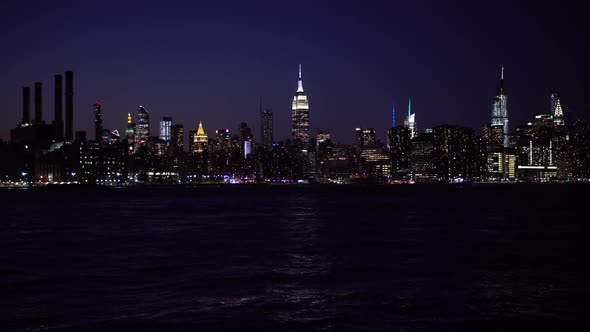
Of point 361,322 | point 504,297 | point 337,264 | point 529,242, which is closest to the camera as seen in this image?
point 361,322

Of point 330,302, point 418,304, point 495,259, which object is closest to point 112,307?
point 330,302

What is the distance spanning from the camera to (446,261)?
1329 inches

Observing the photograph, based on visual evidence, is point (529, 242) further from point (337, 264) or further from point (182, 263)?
point (182, 263)

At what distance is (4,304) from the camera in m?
22.2

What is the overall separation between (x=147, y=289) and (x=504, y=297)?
13.6 meters

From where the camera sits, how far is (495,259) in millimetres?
34938

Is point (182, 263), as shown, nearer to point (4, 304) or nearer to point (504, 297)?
point (4, 304)

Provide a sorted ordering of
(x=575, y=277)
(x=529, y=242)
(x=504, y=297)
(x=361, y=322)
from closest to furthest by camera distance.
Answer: (x=361, y=322) < (x=504, y=297) < (x=575, y=277) < (x=529, y=242)

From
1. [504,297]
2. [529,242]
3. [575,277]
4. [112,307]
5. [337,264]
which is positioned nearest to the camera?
[112,307]

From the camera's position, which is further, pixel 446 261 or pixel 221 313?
pixel 446 261

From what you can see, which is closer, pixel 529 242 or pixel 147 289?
pixel 147 289

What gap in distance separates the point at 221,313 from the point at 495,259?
1942cm

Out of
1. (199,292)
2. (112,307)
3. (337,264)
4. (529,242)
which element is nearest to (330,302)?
(199,292)

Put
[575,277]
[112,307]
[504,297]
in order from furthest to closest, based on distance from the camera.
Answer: [575,277]
[504,297]
[112,307]
